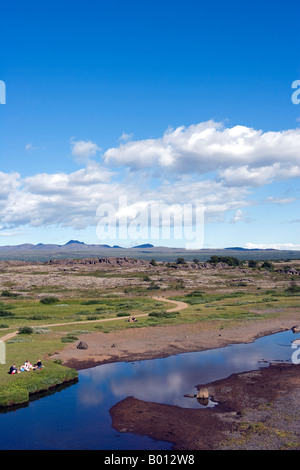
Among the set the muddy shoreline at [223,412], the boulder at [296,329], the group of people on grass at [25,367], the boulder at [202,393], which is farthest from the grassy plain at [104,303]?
the boulder at [202,393]

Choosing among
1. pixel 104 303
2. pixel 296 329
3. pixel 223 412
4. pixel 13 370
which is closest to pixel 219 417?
pixel 223 412

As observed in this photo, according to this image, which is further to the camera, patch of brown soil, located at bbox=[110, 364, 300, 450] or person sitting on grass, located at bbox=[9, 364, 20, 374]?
person sitting on grass, located at bbox=[9, 364, 20, 374]

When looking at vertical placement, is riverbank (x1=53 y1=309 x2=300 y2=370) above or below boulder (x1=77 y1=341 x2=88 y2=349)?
below

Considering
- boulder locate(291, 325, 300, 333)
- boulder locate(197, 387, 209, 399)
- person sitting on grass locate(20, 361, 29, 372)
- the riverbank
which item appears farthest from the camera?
boulder locate(291, 325, 300, 333)

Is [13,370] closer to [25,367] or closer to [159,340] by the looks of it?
[25,367]

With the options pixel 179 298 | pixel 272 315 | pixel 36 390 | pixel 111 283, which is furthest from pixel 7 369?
pixel 111 283

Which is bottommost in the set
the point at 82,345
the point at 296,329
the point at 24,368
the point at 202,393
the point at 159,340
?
the point at 296,329

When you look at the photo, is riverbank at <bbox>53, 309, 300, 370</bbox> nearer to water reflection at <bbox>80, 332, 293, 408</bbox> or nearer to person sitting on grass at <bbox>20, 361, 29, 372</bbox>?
water reflection at <bbox>80, 332, 293, 408</bbox>

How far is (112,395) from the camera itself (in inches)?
1339

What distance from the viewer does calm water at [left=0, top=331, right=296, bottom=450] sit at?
83.0 ft

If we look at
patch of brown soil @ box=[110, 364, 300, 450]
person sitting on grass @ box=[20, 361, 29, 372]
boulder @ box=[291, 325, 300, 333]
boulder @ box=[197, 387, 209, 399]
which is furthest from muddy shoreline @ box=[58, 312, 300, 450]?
boulder @ box=[291, 325, 300, 333]

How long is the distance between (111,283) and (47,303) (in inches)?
1645
